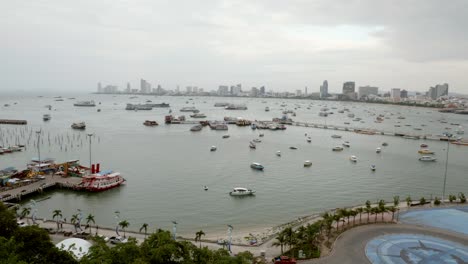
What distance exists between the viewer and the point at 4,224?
13289 mm

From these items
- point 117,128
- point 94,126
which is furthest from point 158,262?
point 94,126

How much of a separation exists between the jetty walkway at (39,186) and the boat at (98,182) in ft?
2.79

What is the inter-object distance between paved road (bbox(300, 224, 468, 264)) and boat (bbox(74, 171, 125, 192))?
744 inches

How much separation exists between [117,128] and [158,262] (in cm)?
5782

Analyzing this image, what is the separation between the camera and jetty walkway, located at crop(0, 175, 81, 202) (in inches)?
977

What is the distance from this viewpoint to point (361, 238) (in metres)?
17.0

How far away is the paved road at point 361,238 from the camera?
1470 cm

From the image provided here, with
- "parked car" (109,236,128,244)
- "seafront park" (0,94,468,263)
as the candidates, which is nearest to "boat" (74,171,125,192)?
"seafront park" (0,94,468,263)

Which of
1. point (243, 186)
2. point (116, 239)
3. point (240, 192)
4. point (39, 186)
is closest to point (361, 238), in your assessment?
point (240, 192)

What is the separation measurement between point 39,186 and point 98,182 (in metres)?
4.35

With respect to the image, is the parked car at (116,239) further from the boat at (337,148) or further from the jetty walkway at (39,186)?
the boat at (337,148)

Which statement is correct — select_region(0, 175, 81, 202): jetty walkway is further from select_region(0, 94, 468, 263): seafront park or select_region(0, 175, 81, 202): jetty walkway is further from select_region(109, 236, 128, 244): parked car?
select_region(109, 236, 128, 244): parked car

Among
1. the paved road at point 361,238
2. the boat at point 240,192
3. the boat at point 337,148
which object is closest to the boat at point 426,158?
the boat at point 337,148

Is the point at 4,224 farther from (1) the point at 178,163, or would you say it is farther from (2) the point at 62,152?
(2) the point at 62,152
